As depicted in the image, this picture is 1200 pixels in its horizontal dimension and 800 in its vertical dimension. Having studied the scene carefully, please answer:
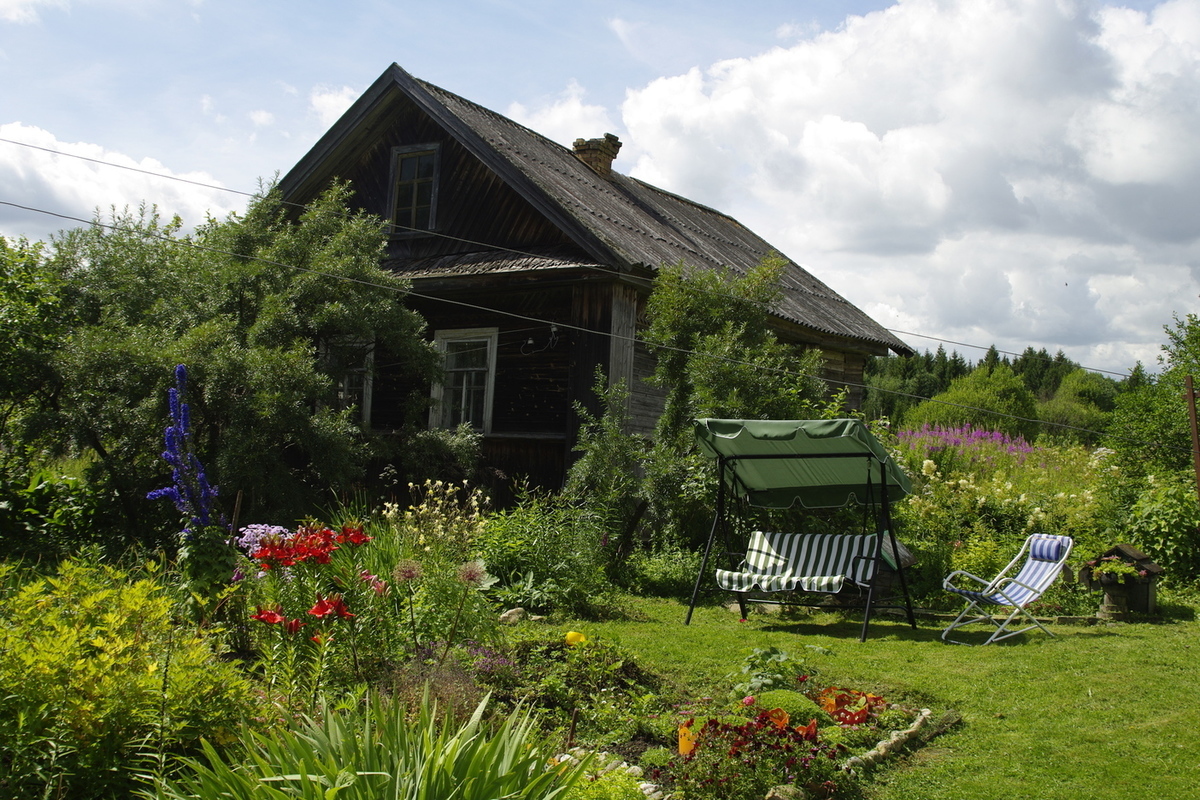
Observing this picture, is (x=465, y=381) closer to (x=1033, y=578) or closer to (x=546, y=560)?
(x=546, y=560)

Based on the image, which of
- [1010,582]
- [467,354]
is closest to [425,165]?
[467,354]

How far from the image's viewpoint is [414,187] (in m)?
13.9

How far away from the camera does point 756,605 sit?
Answer: 922 cm

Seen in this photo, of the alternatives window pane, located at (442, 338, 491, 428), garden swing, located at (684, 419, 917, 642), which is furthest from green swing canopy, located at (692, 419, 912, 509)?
window pane, located at (442, 338, 491, 428)

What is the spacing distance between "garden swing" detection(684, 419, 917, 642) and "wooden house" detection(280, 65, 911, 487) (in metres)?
2.99

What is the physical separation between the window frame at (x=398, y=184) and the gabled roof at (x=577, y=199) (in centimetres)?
60

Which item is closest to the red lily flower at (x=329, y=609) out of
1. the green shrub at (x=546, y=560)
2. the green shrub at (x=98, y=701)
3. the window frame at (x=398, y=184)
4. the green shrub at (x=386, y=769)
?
the green shrub at (x=98, y=701)

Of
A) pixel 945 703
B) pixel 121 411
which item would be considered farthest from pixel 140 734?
pixel 121 411

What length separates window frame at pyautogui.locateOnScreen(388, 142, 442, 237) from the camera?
44.2 ft

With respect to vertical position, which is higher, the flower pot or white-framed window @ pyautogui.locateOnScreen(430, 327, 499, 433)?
white-framed window @ pyautogui.locateOnScreen(430, 327, 499, 433)

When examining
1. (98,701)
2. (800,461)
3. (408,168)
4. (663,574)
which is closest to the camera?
(98,701)

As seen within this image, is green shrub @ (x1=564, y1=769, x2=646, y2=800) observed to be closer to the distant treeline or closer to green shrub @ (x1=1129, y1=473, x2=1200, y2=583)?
green shrub @ (x1=1129, y1=473, x2=1200, y2=583)

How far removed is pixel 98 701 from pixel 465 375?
391 inches

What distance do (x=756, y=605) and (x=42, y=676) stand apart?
6.96 m
